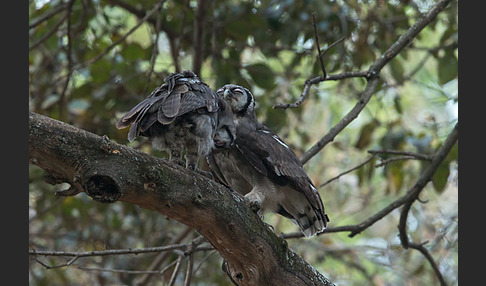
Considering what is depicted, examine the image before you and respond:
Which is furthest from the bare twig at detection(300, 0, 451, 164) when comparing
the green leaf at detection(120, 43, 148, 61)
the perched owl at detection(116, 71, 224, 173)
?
the green leaf at detection(120, 43, 148, 61)

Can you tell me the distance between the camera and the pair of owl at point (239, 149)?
10.3 ft

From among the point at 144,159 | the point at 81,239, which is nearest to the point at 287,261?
the point at 144,159

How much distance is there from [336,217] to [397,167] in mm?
2270

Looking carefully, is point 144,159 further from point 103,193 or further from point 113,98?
point 113,98

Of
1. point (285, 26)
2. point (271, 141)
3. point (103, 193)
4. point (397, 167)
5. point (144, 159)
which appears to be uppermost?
point (285, 26)

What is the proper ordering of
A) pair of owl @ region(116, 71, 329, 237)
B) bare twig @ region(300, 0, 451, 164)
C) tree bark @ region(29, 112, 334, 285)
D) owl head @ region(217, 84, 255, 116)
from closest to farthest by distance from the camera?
1. tree bark @ region(29, 112, 334, 285)
2. pair of owl @ region(116, 71, 329, 237)
3. bare twig @ region(300, 0, 451, 164)
4. owl head @ region(217, 84, 255, 116)

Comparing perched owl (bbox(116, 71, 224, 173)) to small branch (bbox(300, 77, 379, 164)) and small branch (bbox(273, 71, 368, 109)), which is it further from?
small branch (bbox(300, 77, 379, 164))

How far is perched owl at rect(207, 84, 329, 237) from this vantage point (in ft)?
13.0

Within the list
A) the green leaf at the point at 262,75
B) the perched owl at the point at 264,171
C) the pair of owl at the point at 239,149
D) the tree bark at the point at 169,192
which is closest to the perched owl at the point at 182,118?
the pair of owl at the point at 239,149

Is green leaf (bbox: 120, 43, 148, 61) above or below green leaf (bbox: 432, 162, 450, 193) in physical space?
above

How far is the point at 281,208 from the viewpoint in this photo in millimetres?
4262

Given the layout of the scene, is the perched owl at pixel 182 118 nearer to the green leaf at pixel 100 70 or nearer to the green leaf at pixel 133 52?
the green leaf at pixel 133 52

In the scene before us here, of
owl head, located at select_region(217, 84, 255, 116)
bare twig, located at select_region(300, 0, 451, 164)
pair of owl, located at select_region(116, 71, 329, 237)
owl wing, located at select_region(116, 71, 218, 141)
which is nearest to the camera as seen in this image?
owl wing, located at select_region(116, 71, 218, 141)

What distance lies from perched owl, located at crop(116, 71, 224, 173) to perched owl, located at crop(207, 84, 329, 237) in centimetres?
74
